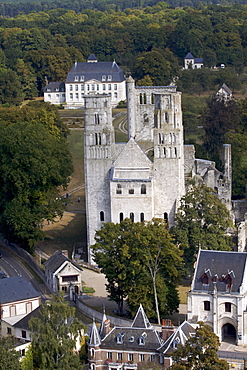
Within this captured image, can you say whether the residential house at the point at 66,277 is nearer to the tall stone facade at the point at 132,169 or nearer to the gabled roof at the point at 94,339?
the tall stone facade at the point at 132,169

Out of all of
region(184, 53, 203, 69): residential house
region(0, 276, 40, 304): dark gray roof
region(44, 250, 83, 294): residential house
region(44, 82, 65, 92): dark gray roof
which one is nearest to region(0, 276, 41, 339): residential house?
region(0, 276, 40, 304): dark gray roof

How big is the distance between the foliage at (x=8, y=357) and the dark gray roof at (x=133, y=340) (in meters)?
7.23

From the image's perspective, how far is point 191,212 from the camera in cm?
9069

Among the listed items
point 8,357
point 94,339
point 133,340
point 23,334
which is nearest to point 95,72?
point 23,334

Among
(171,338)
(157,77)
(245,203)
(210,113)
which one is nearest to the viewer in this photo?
(171,338)

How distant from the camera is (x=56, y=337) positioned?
6844 cm

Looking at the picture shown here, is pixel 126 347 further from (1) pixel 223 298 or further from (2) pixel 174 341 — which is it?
(1) pixel 223 298

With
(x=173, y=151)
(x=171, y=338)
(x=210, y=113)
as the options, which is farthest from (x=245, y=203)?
(x=171, y=338)

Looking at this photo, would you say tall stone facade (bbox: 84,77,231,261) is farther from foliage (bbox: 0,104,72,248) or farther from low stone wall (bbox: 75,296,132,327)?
low stone wall (bbox: 75,296,132,327)

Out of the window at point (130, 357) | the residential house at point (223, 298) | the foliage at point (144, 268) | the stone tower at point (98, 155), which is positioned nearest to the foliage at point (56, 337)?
the window at point (130, 357)

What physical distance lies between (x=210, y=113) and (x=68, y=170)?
30727 millimetres

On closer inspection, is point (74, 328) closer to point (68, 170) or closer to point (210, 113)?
point (68, 170)

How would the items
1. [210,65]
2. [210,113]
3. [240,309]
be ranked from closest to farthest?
[240,309] < [210,113] < [210,65]

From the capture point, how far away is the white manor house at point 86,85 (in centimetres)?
17862
